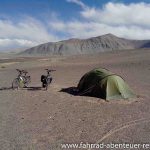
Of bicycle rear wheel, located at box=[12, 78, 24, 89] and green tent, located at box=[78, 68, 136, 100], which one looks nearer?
green tent, located at box=[78, 68, 136, 100]

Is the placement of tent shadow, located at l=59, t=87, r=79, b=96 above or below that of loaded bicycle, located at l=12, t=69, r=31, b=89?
below

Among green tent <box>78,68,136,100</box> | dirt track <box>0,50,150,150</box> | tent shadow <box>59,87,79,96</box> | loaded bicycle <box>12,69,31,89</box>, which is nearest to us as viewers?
dirt track <box>0,50,150,150</box>

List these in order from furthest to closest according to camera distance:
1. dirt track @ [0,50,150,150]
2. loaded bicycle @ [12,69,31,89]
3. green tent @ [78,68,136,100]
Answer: loaded bicycle @ [12,69,31,89], green tent @ [78,68,136,100], dirt track @ [0,50,150,150]

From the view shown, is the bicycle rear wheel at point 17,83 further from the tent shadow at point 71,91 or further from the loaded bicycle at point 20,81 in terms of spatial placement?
the tent shadow at point 71,91

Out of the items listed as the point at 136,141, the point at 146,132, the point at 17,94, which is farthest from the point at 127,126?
the point at 17,94

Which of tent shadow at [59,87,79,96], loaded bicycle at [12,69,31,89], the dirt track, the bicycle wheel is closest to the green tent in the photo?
the dirt track

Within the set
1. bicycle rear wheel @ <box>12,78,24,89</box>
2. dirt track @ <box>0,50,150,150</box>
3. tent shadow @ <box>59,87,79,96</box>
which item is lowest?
dirt track @ <box>0,50,150,150</box>

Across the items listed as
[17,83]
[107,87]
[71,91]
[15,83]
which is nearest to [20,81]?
[17,83]

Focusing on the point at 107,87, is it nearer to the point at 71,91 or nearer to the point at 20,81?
the point at 71,91

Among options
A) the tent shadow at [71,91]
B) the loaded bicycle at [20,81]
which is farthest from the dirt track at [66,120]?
the loaded bicycle at [20,81]

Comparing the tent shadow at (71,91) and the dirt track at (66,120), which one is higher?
the tent shadow at (71,91)

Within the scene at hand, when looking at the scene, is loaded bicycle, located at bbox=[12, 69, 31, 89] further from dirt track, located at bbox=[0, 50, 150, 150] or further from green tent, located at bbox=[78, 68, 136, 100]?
green tent, located at bbox=[78, 68, 136, 100]

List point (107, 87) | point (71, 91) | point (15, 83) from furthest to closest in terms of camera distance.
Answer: point (15, 83)
point (71, 91)
point (107, 87)

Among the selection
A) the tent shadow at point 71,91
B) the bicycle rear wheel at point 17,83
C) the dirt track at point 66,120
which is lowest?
the dirt track at point 66,120
